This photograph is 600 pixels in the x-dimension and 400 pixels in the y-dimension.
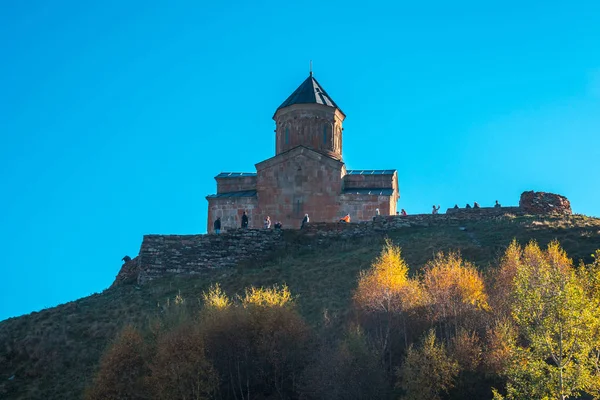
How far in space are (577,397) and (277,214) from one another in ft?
50.6

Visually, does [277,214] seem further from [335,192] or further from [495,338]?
[495,338]

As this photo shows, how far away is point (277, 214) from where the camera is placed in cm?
3094

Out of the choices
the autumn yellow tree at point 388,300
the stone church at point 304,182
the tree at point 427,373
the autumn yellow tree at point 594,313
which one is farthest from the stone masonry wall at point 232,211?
the autumn yellow tree at point 594,313

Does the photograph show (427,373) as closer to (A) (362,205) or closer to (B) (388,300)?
(B) (388,300)

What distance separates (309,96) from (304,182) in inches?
143

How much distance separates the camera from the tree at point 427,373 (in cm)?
1728

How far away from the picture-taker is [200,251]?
27625mm

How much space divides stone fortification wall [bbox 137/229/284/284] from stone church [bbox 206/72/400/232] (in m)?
2.75

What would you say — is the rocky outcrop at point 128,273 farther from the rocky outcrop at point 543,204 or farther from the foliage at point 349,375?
the rocky outcrop at point 543,204

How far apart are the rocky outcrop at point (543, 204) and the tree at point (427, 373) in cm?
1181

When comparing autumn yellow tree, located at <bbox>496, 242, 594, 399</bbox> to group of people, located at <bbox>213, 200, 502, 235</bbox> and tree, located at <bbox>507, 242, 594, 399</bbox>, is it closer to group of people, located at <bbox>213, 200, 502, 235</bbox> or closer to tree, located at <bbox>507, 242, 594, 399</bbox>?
tree, located at <bbox>507, 242, 594, 399</bbox>

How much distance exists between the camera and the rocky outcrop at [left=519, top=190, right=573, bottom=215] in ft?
92.7

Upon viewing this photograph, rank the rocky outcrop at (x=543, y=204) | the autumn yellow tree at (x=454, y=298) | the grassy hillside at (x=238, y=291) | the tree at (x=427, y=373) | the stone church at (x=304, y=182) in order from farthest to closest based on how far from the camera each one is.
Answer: the stone church at (x=304, y=182) → the rocky outcrop at (x=543, y=204) → the grassy hillside at (x=238, y=291) → the autumn yellow tree at (x=454, y=298) → the tree at (x=427, y=373)

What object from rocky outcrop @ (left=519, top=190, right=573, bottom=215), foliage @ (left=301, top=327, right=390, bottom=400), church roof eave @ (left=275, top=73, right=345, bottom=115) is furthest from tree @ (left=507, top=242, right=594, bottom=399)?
church roof eave @ (left=275, top=73, right=345, bottom=115)
